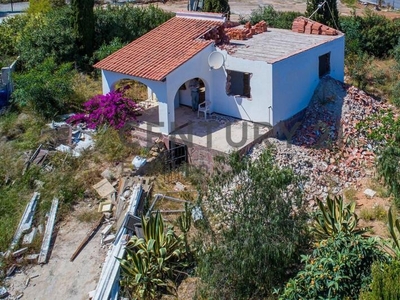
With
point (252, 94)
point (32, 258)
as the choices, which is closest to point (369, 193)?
point (252, 94)

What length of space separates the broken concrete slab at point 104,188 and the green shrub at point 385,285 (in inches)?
387

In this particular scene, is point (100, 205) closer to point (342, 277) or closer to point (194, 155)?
point (194, 155)

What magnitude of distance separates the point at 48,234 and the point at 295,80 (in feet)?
34.8

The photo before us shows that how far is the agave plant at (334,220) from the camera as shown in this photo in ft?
45.4

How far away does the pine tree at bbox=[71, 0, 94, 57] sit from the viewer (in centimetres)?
2731

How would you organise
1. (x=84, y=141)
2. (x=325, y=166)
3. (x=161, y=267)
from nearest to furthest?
(x=161, y=267) → (x=325, y=166) → (x=84, y=141)

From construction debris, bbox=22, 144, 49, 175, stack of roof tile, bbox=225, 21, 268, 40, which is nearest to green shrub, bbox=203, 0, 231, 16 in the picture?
stack of roof tile, bbox=225, 21, 268, 40

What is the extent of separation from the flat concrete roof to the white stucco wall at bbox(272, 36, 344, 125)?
0.25 metres

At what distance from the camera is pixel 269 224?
12.4 meters

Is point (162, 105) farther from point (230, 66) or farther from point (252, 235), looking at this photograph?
point (252, 235)

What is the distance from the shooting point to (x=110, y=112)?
19.6 meters

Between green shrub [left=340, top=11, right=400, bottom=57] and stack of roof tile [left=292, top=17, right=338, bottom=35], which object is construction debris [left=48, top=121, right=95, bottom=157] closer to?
stack of roof tile [left=292, top=17, right=338, bottom=35]

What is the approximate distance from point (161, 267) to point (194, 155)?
5.72 metres

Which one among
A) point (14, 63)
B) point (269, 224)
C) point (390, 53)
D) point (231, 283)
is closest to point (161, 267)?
point (231, 283)
